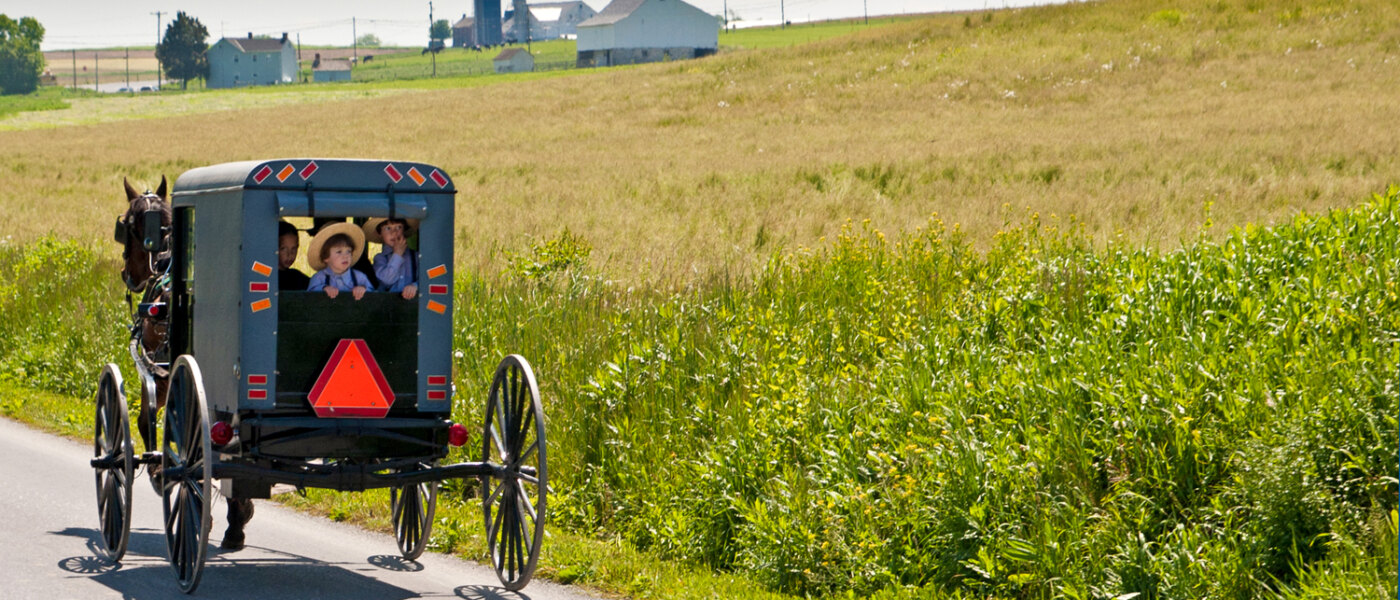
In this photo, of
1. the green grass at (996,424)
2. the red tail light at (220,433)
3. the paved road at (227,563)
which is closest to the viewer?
the green grass at (996,424)

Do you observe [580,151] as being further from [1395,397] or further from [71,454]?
[1395,397]

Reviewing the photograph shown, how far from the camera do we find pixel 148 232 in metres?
7.89

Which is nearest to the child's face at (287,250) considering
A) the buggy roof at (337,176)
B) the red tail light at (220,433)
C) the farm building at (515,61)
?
the buggy roof at (337,176)

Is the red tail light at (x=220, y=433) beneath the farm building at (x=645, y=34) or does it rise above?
beneath

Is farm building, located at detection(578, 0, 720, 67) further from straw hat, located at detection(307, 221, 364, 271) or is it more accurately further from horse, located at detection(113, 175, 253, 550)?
straw hat, located at detection(307, 221, 364, 271)

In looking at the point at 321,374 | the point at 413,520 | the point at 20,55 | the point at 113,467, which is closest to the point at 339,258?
the point at 321,374

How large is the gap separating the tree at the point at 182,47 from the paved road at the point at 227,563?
161 meters

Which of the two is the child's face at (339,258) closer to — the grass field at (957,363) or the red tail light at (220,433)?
the red tail light at (220,433)

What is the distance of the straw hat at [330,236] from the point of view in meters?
6.79

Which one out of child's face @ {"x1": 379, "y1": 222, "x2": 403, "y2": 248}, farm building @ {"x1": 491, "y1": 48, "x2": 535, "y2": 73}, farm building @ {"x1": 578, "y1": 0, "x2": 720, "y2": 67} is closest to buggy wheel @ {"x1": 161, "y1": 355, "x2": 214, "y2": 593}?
child's face @ {"x1": 379, "y1": 222, "x2": 403, "y2": 248}

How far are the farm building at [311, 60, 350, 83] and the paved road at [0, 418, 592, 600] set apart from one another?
160985 mm

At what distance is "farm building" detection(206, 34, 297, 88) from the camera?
174 metres

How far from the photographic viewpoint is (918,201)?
18.9 metres

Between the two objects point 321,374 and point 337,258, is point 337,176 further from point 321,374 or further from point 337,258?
point 321,374
